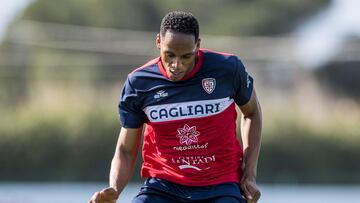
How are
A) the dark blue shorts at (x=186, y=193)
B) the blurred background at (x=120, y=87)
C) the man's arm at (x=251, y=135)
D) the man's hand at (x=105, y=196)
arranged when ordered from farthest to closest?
the blurred background at (x=120, y=87)
the man's arm at (x=251, y=135)
the dark blue shorts at (x=186, y=193)
the man's hand at (x=105, y=196)

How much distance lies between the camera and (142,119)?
7.77 m

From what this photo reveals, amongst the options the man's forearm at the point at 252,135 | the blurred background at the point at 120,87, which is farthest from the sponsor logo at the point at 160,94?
the blurred background at the point at 120,87

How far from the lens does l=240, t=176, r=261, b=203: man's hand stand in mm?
7688

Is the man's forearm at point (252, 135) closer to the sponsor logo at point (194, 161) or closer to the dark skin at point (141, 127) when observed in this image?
the dark skin at point (141, 127)

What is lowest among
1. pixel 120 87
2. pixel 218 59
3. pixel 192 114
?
pixel 120 87

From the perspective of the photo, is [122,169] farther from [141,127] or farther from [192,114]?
[192,114]

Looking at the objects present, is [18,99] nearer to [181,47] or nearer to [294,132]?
[294,132]

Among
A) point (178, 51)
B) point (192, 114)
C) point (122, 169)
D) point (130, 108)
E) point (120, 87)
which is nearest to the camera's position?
point (178, 51)

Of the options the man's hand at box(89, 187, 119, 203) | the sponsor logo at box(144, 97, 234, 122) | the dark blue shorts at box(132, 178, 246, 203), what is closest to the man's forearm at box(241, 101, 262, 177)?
the dark blue shorts at box(132, 178, 246, 203)

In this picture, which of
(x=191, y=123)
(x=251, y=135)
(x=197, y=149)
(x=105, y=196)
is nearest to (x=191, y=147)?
(x=197, y=149)

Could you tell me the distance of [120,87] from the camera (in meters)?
44.8

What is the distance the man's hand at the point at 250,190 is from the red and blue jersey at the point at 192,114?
0.08m

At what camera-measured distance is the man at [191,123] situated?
25.1 ft

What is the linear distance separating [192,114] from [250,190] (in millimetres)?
653
